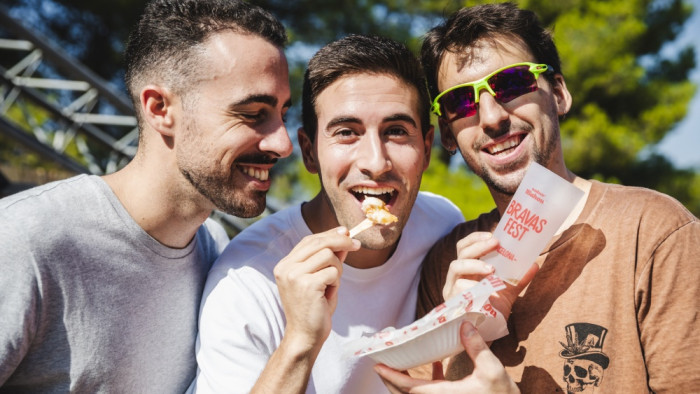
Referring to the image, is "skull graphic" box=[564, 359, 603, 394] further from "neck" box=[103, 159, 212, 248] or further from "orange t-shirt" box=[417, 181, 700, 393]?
"neck" box=[103, 159, 212, 248]

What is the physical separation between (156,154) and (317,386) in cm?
142

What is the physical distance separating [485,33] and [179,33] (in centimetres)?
162

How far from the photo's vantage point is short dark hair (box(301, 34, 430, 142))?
9.10 ft

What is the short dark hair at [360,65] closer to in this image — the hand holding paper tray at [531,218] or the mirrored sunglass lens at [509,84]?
the mirrored sunglass lens at [509,84]

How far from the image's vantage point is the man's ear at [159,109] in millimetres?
2592

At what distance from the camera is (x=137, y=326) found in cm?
240

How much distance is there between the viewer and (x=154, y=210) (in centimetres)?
248

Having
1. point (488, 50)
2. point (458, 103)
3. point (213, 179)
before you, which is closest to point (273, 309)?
point (213, 179)

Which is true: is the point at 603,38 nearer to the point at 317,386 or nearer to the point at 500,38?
the point at 500,38

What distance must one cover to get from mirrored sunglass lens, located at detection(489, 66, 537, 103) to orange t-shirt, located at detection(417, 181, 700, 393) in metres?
0.64

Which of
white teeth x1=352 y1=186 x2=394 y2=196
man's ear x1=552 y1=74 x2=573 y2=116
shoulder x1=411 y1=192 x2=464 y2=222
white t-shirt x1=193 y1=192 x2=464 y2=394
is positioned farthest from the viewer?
shoulder x1=411 y1=192 x2=464 y2=222

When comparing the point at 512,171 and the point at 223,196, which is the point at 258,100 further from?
the point at 512,171

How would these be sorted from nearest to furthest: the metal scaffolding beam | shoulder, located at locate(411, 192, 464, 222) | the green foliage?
shoulder, located at locate(411, 192, 464, 222)
the metal scaffolding beam
the green foliage

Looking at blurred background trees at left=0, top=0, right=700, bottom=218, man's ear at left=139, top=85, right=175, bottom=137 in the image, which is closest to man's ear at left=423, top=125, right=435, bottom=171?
man's ear at left=139, top=85, right=175, bottom=137
